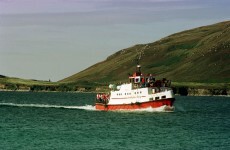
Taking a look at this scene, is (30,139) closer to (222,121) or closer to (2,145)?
(2,145)

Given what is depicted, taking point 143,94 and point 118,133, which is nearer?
point 118,133

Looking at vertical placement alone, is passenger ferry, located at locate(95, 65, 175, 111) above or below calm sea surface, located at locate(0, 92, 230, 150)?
above

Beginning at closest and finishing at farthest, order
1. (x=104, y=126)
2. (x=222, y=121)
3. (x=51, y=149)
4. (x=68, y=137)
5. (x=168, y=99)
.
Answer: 1. (x=51, y=149)
2. (x=68, y=137)
3. (x=104, y=126)
4. (x=222, y=121)
5. (x=168, y=99)

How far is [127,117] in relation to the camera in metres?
99.7

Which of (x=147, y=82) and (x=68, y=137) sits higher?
(x=147, y=82)

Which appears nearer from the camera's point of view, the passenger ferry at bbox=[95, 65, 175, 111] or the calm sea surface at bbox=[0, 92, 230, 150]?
the calm sea surface at bbox=[0, 92, 230, 150]

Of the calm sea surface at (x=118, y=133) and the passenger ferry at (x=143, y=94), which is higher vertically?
the passenger ferry at (x=143, y=94)

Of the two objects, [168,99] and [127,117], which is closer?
[127,117]

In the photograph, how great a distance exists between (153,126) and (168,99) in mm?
23450

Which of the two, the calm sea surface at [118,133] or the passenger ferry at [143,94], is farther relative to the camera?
the passenger ferry at [143,94]

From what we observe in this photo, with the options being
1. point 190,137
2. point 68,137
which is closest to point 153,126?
point 190,137

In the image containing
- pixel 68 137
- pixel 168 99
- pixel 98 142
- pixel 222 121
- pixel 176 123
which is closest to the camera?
pixel 98 142

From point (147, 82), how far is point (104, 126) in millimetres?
27330

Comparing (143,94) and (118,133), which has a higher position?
(143,94)
